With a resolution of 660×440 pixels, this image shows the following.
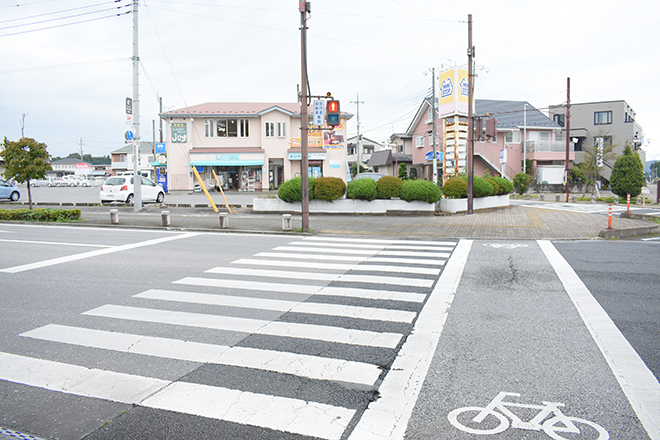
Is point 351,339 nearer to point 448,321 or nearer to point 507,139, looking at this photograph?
point 448,321

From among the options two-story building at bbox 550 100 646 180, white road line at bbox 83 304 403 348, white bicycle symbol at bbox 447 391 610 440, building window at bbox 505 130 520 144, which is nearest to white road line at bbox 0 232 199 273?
white road line at bbox 83 304 403 348

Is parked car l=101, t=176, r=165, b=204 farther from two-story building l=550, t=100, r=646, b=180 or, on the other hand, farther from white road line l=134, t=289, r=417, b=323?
two-story building l=550, t=100, r=646, b=180

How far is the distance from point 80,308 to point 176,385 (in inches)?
130

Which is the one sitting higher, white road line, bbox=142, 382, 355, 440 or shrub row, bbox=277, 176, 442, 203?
shrub row, bbox=277, 176, 442, 203

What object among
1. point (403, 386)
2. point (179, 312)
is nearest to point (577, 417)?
point (403, 386)

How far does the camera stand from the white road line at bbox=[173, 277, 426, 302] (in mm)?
7055

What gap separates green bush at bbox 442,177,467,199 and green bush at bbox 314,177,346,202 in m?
5.18

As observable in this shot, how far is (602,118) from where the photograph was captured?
176ft

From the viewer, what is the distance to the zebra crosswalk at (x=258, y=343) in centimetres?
373

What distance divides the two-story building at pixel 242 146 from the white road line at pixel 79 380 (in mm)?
36580

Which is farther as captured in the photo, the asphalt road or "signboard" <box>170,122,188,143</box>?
"signboard" <box>170,122,188,143</box>

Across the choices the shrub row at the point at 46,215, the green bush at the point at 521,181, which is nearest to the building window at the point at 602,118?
the green bush at the point at 521,181

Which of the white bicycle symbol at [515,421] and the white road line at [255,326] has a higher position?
the white road line at [255,326]

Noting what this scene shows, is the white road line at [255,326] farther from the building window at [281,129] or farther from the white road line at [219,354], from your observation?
the building window at [281,129]
